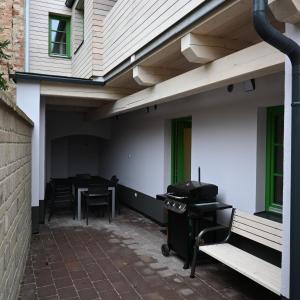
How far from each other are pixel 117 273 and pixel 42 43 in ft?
25.5

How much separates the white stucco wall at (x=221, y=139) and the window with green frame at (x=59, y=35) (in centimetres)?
411

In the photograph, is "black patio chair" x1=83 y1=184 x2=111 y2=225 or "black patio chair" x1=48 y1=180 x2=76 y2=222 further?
"black patio chair" x1=48 y1=180 x2=76 y2=222

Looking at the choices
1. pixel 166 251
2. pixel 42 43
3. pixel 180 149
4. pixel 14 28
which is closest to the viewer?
pixel 166 251

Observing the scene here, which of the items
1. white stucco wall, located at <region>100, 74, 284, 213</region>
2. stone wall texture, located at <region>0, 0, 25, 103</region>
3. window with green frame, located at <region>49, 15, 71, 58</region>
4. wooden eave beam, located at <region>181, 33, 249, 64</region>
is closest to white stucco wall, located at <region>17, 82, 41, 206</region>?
stone wall texture, located at <region>0, 0, 25, 103</region>

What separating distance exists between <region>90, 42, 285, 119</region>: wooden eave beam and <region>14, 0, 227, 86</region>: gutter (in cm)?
50

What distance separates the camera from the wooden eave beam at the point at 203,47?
144 inches

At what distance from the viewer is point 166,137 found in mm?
7074

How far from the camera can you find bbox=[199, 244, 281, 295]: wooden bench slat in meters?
3.17

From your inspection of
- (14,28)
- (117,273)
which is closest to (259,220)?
(117,273)

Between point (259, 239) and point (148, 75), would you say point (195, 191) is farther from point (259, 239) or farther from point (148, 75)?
point (148, 75)

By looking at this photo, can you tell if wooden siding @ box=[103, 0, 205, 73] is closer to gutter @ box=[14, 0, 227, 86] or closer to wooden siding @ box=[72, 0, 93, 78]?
gutter @ box=[14, 0, 227, 86]

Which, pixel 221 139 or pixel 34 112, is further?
pixel 34 112

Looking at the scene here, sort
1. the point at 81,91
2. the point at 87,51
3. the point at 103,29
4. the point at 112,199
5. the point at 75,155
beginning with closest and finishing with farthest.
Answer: the point at 103,29
the point at 81,91
the point at 87,51
the point at 112,199
the point at 75,155

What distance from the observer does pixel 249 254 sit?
3959 mm
